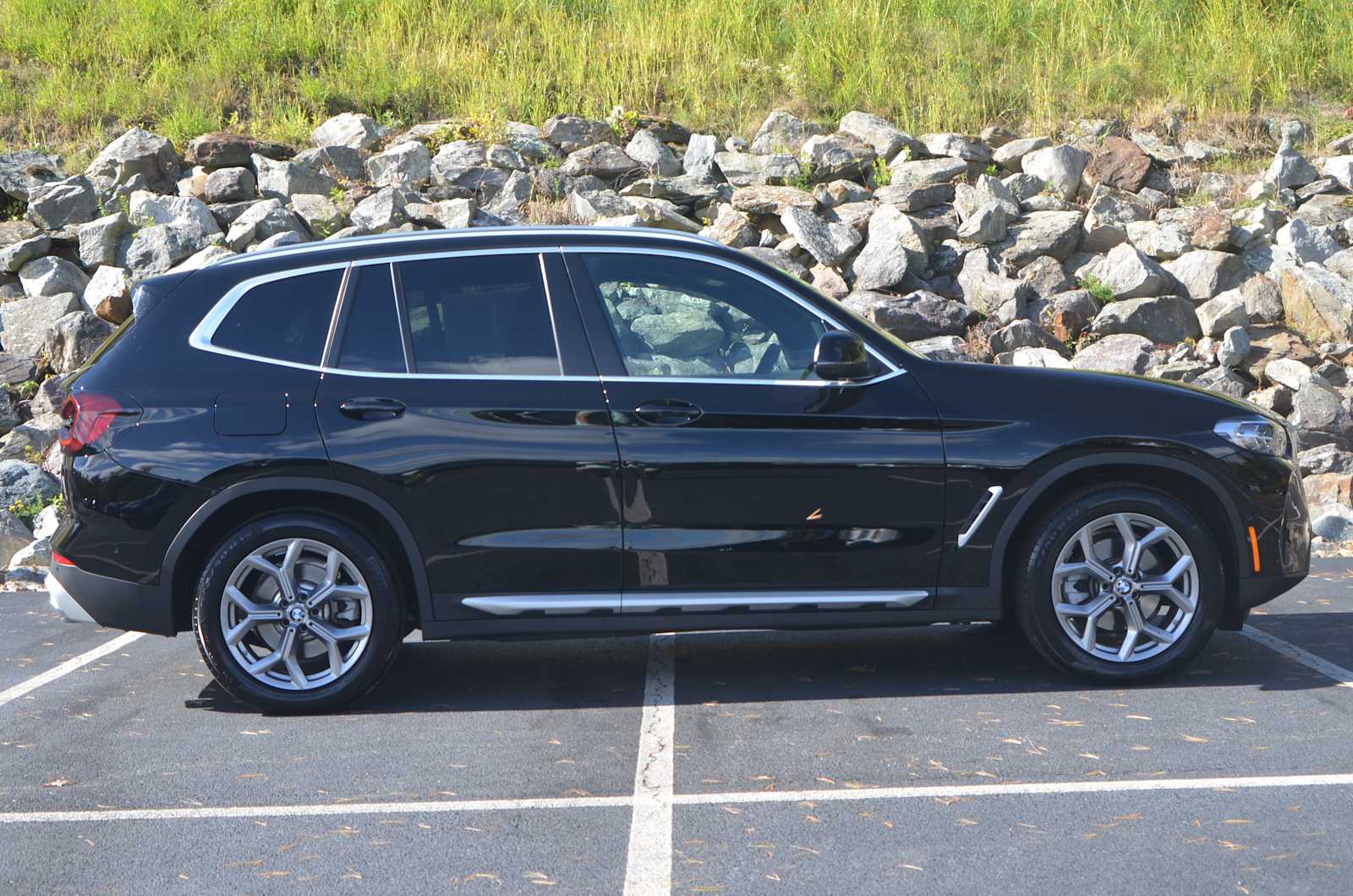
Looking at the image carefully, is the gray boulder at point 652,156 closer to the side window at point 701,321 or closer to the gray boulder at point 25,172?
the gray boulder at point 25,172

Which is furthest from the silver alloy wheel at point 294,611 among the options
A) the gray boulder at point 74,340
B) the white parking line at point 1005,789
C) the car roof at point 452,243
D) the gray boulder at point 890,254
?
the gray boulder at point 890,254

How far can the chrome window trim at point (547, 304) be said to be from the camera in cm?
557

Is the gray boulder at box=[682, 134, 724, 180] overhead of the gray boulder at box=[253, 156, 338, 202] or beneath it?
overhead

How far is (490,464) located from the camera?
5.48 meters

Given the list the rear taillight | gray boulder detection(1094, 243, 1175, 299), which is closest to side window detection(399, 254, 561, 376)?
the rear taillight

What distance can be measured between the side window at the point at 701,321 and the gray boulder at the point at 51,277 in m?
9.67

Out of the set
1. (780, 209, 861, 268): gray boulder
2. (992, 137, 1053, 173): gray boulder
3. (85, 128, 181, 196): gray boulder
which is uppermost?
(992, 137, 1053, 173): gray boulder

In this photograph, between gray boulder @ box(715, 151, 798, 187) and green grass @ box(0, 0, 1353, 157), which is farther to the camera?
green grass @ box(0, 0, 1353, 157)

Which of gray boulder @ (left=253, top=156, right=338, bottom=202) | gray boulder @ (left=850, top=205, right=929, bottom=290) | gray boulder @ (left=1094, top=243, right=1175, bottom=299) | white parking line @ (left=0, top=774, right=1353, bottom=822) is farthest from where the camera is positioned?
gray boulder @ (left=253, top=156, right=338, bottom=202)

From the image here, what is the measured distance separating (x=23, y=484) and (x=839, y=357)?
7828 millimetres

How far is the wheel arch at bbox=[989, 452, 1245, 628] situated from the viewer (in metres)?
5.64

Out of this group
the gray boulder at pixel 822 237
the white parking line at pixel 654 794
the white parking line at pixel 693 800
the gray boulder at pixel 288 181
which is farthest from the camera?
the gray boulder at pixel 288 181

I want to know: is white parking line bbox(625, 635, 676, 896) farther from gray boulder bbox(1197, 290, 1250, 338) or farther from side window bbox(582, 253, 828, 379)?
gray boulder bbox(1197, 290, 1250, 338)

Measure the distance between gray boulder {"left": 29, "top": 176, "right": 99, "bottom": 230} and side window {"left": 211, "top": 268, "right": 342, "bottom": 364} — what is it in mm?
9930
